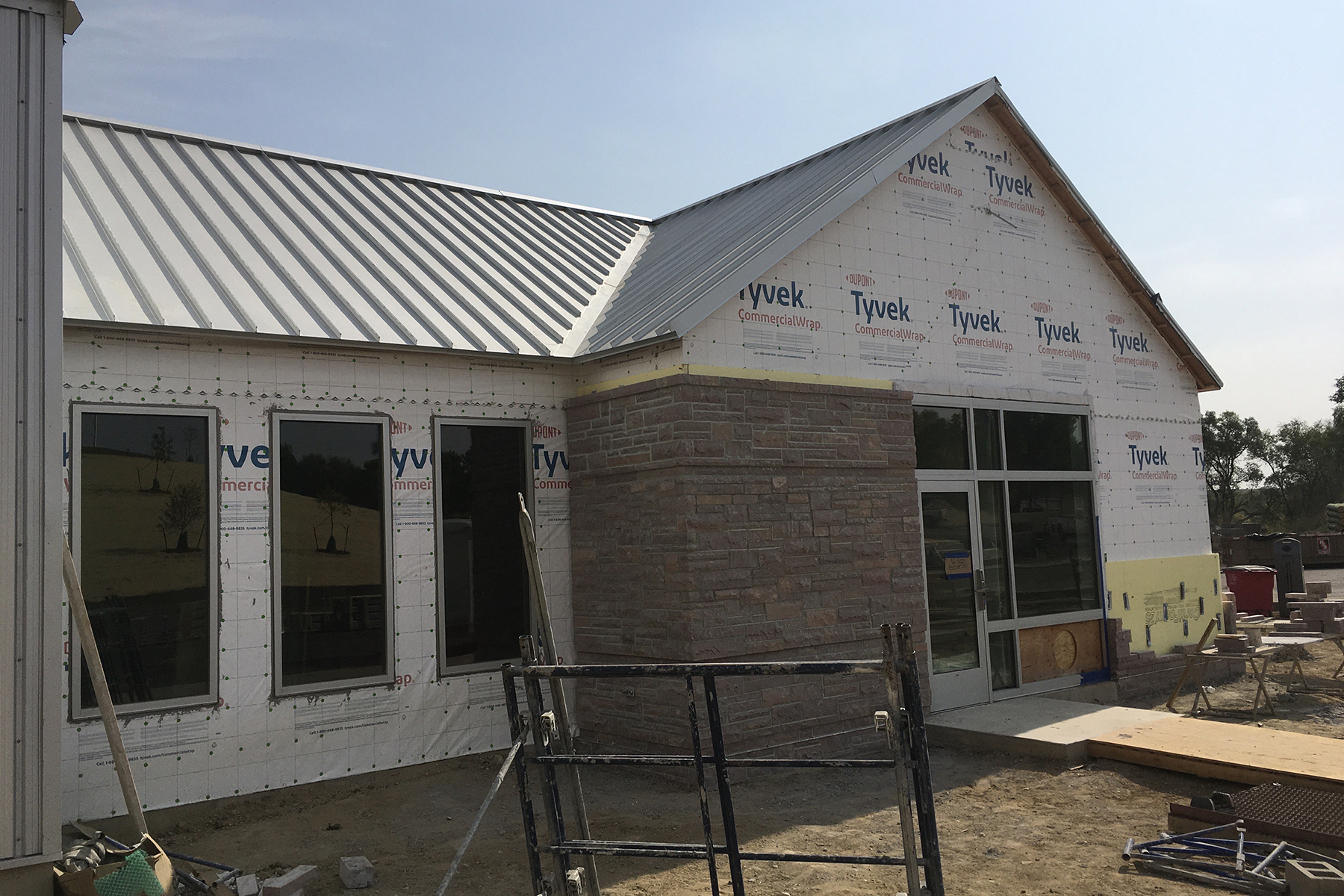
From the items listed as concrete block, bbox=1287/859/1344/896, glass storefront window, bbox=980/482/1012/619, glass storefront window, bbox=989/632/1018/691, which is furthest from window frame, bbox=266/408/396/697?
concrete block, bbox=1287/859/1344/896

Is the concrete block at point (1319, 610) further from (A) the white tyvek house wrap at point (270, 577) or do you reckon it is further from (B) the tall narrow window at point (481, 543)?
(B) the tall narrow window at point (481, 543)

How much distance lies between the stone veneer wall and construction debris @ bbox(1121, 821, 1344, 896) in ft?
10.5

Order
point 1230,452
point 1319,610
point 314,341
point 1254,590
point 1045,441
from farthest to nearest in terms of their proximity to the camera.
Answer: point 1230,452, point 1254,590, point 1319,610, point 1045,441, point 314,341

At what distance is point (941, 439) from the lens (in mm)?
10906

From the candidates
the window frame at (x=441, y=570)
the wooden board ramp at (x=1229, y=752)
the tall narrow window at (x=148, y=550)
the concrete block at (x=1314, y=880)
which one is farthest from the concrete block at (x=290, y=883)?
the wooden board ramp at (x=1229, y=752)

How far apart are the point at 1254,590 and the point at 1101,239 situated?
1011 cm

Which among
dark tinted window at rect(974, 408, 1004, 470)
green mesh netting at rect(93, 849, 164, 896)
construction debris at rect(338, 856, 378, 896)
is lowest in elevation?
construction debris at rect(338, 856, 378, 896)

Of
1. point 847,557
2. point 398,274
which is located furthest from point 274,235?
point 847,557

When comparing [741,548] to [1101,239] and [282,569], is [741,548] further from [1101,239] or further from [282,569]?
[1101,239]

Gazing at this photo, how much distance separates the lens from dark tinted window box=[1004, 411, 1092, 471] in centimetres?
1172

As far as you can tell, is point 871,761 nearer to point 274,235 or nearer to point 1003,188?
point 274,235

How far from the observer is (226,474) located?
8.01m

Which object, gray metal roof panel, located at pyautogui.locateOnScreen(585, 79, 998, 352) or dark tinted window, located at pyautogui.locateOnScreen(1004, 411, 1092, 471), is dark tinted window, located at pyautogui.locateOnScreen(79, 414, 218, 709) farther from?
dark tinted window, located at pyautogui.locateOnScreen(1004, 411, 1092, 471)

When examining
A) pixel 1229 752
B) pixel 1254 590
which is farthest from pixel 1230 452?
pixel 1229 752
